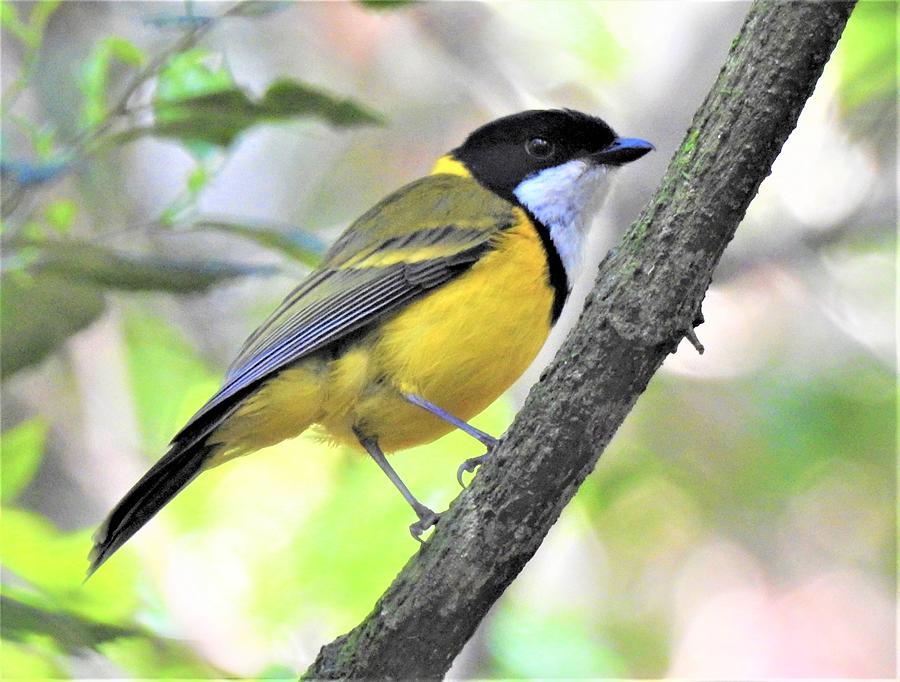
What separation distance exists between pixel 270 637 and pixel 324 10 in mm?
4637

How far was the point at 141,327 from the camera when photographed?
721cm

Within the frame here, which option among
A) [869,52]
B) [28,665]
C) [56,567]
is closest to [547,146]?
[869,52]

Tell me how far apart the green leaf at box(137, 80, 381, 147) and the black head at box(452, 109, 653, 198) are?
115 cm

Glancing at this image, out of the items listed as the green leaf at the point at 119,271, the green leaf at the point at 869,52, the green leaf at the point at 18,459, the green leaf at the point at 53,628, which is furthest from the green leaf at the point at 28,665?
the green leaf at the point at 869,52

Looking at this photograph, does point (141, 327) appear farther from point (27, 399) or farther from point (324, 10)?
point (324, 10)

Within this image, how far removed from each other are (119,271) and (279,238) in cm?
53

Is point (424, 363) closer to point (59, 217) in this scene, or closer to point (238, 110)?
point (238, 110)

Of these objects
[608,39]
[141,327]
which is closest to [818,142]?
[608,39]

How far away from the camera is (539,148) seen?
15.8 feet

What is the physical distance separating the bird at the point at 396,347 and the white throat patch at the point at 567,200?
0.04ft

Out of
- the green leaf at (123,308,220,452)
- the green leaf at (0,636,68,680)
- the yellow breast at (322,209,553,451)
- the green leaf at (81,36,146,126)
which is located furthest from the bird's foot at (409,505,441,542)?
the green leaf at (123,308,220,452)

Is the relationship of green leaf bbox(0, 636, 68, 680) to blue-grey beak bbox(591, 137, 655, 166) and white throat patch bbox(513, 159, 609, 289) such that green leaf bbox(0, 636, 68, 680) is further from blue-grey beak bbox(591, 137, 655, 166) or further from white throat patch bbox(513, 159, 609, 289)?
blue-grey beak bbox(591, 137, 655, 166)

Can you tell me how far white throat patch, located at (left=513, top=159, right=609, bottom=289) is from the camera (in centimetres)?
438

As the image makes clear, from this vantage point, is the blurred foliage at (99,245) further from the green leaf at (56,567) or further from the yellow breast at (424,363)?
the green leaf at (56,567)
